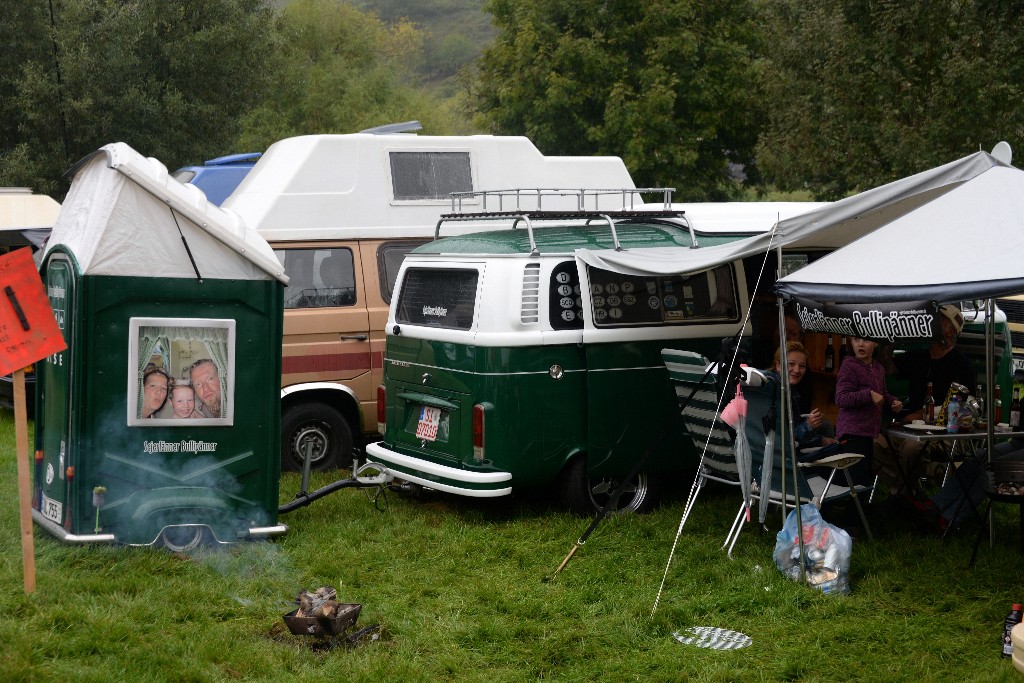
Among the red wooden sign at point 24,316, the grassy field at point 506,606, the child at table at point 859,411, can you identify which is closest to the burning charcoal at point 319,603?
the grassy field at point 506,606

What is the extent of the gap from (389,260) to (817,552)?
4.87 meters

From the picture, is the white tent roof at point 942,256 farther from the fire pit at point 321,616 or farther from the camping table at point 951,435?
the fire pit at point 321,616

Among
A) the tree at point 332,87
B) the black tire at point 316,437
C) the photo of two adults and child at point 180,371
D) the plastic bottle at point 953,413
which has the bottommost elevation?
the black tire at point 316,437

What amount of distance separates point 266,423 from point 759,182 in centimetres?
2273

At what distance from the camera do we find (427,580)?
6.96 metres

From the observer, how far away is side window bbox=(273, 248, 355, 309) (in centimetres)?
991

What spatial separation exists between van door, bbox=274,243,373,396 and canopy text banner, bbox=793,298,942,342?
4.49m

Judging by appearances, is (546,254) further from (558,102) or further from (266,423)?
(558,102)

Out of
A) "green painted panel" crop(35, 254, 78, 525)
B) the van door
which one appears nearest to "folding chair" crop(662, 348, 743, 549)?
the van door

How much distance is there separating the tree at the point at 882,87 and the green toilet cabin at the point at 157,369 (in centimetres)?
998

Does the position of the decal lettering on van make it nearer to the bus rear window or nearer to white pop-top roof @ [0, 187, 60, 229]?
the bus rear window

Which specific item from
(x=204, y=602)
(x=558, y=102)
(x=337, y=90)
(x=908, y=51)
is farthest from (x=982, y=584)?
(x=337, y=90)

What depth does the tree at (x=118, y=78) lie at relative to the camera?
2370cm

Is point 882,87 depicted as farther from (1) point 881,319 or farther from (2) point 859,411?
(1) point 881,319
